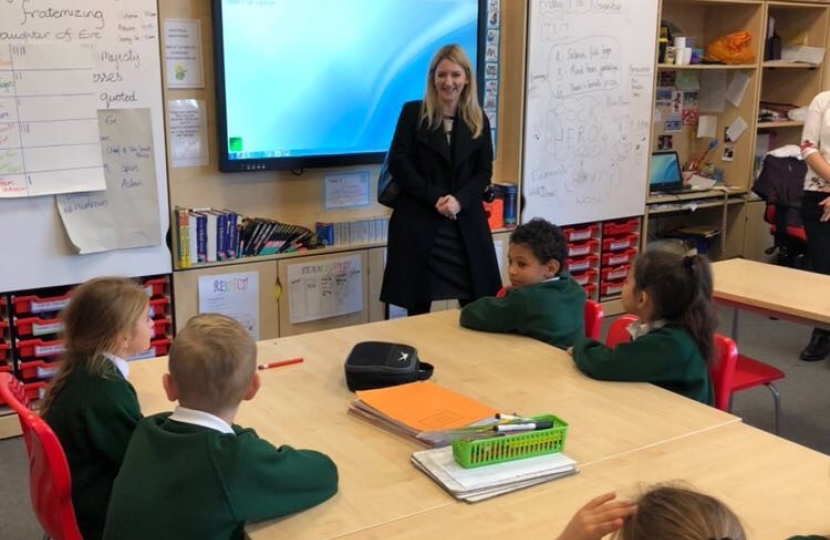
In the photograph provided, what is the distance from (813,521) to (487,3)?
3.44 meters

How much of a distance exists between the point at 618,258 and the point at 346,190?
6.11ft

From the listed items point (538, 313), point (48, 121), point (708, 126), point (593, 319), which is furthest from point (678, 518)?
point (708, 126)

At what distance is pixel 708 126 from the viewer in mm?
5906

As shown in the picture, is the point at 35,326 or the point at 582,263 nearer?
the point at 35,326

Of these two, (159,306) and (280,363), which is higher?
(280,363)

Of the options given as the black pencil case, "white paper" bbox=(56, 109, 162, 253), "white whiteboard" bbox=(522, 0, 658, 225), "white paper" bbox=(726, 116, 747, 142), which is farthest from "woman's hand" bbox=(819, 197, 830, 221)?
"white paper" bbox=(56, 109, 162, 253)

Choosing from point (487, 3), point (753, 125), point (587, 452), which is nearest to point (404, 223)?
point (487, 3)

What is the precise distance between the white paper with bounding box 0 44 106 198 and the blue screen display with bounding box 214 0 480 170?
584 millimetres

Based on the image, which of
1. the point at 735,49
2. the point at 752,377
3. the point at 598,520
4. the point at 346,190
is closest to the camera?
the point at 598,520

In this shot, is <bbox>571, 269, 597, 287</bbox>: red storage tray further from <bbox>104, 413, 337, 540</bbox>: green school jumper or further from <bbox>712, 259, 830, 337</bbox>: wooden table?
<bbox>104, 413, 337, 540</bbox>: green school jumper

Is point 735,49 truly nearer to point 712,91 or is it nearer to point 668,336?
point 712,91

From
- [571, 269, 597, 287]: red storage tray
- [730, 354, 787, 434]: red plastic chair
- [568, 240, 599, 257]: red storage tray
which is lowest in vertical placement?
[571, 269, 597, 287]: red storage tray

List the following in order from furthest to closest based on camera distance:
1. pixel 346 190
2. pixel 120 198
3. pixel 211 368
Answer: pixel 346 190
pixel 120 198
pixel 211 368

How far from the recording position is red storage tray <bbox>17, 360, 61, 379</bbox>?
3410mm
